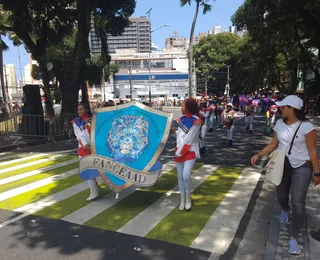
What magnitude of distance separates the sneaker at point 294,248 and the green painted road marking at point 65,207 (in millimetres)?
3328

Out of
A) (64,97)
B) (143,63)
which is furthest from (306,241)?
(143,63)

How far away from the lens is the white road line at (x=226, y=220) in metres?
4.00

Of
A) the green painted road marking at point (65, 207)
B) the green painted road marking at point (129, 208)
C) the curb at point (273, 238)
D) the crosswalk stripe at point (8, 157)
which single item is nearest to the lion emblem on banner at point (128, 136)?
the green painted road marking at point (129, 208)

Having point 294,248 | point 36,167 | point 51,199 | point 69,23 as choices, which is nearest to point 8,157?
point 36,167

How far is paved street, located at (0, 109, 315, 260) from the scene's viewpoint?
390cm

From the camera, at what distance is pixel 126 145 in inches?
211

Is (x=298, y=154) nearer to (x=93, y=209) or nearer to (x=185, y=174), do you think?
(x=185, y=174)

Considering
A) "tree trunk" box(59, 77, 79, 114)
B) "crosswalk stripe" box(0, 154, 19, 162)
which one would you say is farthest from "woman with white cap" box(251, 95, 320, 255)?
"tree trunk" box(59, 77, 79, 114)

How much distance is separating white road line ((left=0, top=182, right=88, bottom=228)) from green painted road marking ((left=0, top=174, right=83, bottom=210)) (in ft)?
0.50

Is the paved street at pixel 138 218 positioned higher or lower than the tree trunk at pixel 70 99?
lower

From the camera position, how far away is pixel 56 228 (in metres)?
4.55

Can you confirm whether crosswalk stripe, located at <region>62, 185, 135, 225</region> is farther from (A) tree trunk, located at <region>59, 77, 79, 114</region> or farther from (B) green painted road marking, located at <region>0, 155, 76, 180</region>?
(A) tree trunk, located at <region>59, 77, 79, 114</region>

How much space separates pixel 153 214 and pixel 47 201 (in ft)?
6.77

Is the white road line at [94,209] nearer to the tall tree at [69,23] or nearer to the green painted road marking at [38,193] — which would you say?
the green painted road marking at [38,193]
